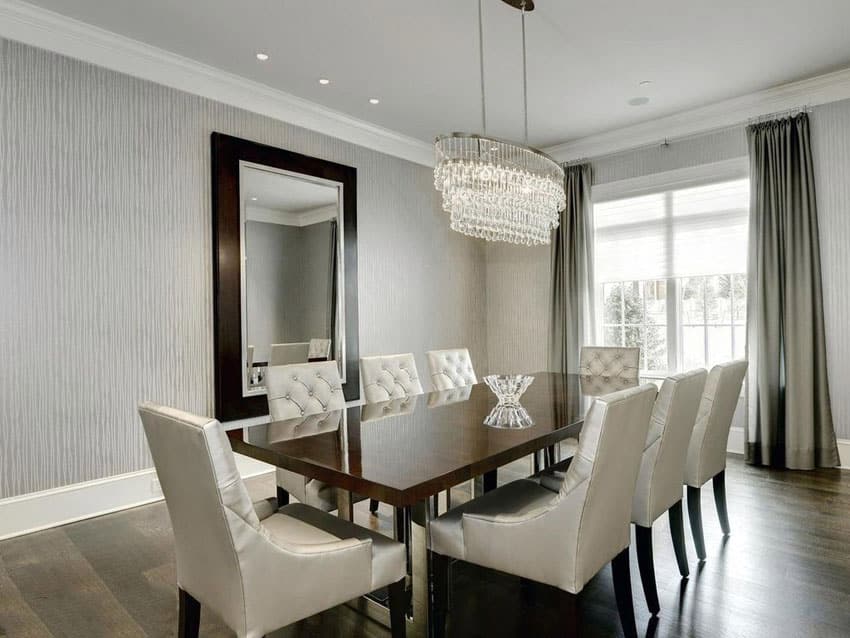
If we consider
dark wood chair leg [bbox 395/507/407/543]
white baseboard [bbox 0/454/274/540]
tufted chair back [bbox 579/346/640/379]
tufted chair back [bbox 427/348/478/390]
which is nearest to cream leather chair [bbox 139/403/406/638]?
dark wood chair leg [bbox 395/507/407/543]

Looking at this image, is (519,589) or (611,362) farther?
(611,362)

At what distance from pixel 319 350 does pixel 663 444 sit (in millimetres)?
2904

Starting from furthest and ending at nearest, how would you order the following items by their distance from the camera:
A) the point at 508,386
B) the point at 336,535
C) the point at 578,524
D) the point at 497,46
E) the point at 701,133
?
the point at 701,133 → the point at 497,46 → the point at 508,386 → the point at 336,535 → the point at 578,524

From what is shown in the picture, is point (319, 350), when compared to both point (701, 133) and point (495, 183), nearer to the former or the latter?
point (495, 183)

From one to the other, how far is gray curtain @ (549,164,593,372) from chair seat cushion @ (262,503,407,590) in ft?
12.5

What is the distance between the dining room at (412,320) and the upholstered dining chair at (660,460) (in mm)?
15

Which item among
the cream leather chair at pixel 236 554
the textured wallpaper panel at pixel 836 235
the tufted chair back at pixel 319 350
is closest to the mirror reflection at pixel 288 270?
the tufted chair back at pixel 319 350

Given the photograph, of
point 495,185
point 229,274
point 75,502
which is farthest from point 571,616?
point 229,274

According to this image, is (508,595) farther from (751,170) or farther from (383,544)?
(751,170)

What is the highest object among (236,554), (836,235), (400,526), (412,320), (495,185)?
(495,185)

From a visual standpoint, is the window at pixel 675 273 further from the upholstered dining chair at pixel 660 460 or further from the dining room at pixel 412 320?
the upholstered dining chair at pixel 660 460

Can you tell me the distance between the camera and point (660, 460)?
208 cm

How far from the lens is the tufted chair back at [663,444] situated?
205cm

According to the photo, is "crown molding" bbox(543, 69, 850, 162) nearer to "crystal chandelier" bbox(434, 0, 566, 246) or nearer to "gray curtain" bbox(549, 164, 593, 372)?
"gray curtain" bbox(549, 164, 593, 372)
